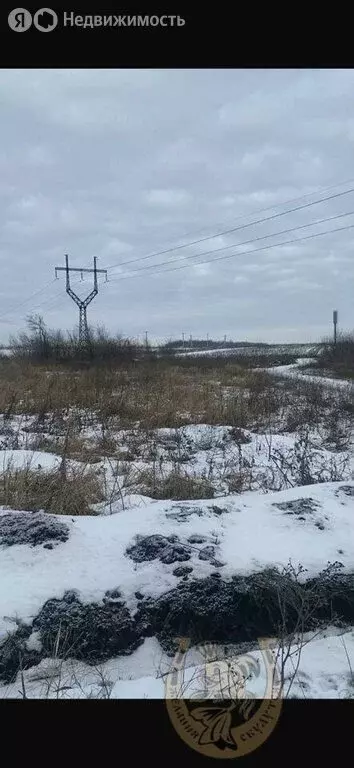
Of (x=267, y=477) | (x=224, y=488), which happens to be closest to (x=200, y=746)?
(x=224, y=488)

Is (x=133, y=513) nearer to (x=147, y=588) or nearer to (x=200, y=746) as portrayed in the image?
(x=147, y=588)

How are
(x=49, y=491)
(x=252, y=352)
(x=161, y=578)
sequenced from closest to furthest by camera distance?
(x=161, y=578) → (x=49, y=491) → (x=252, y=352)

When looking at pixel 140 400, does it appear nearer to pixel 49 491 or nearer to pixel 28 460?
pixel 28 460

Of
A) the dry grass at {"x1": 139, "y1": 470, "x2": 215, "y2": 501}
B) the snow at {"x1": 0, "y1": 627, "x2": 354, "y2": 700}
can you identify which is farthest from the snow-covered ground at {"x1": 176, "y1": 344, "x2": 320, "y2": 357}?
the snow at {"x1": 0, "y1": 627, "x2": 354, "y2": 700}

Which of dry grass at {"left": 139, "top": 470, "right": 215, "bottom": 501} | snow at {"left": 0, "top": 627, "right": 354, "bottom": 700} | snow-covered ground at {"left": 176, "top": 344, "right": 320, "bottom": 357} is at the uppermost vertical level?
snow-covered ground at {"left": 176, "top": 344, "right": 320, "bottom": 357}

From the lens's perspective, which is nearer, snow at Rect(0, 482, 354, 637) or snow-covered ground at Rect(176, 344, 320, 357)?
snow at Rect(0, 482, 354, 637)

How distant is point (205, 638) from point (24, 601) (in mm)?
1022

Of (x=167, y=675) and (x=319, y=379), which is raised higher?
(x=319, y=379)

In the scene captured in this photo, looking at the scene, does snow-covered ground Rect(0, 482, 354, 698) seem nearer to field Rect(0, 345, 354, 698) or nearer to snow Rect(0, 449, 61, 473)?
field Rect(0, 345, 354, 698)

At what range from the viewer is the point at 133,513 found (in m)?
3.90

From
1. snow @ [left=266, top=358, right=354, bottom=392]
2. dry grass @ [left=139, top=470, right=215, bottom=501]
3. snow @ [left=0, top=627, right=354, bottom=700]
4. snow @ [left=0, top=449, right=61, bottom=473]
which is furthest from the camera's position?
snow @ [left=266, top=358, right=354, bottom=392]

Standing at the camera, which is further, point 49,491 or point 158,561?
point 49,491

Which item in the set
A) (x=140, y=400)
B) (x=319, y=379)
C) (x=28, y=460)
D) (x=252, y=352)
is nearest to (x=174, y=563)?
(x=28, y=460)

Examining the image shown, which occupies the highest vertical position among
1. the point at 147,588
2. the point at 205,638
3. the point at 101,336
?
the point at 101,336
